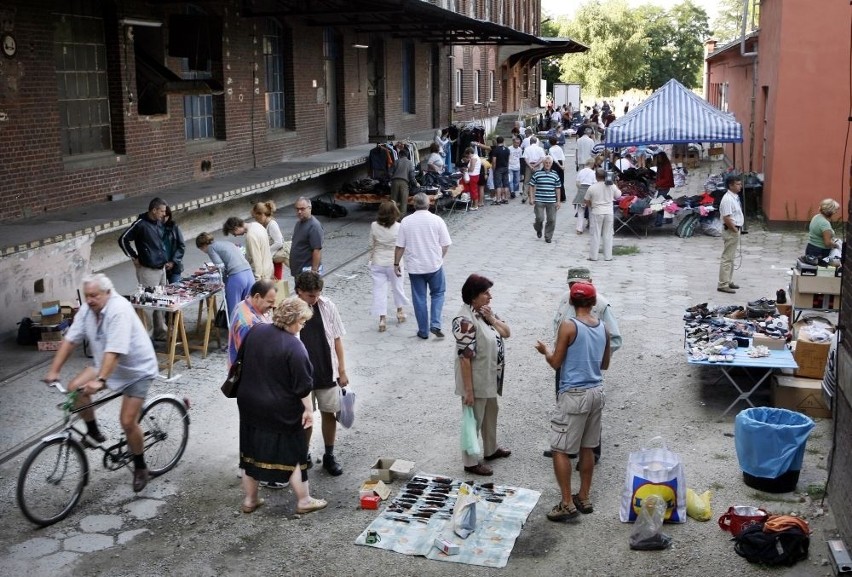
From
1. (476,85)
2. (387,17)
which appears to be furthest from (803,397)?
(476,85)

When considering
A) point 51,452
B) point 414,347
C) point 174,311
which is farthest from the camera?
point 414,347

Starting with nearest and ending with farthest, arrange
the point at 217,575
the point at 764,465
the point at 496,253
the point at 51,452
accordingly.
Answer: the point at 217,575, the point at 51,452, the point at 764,465, the point at 496,253

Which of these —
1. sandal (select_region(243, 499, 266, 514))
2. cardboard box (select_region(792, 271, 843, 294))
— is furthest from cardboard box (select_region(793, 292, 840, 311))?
sandal (select_region(243, 499, 266, 514))

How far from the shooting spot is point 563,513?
695 cm

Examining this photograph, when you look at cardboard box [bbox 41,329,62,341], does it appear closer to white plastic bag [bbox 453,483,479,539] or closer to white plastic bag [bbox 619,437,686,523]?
white plastic bag [bbox 453,483,479,539]

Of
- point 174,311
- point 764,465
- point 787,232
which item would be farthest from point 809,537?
point 787,232

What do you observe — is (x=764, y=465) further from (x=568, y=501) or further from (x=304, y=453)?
(x=304, y=453)

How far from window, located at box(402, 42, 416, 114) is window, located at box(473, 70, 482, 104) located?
920 cm

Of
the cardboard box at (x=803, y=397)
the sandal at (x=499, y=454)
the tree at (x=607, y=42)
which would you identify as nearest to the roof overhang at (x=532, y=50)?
the tree at (x=607, y=42)

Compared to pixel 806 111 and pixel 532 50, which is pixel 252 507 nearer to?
pixel 806 111

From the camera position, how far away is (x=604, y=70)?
6719 cm

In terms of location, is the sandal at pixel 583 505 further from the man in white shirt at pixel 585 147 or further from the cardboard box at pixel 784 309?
the man in white shirt at pixel 585 147

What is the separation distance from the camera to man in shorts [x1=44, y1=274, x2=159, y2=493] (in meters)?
6.92

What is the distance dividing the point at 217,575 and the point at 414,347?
5.50 meters
